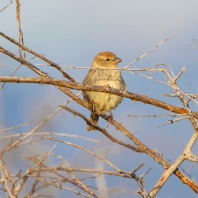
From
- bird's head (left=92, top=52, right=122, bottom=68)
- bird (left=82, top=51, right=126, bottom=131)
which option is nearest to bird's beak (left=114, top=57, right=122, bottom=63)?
bird's head (left=92, top=52, right=122, bottom=68)

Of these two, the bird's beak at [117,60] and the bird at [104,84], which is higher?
the bird's beak at [117,60]

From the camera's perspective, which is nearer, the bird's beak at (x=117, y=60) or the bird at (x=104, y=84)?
the bird at (x=104, y=84)

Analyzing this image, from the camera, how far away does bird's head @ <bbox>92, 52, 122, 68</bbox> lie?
7820mm

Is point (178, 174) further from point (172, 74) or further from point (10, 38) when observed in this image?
point (10, 38)

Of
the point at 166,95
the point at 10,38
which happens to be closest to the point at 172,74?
the point at 166,95

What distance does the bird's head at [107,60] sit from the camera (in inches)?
308

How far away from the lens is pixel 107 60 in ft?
26.0

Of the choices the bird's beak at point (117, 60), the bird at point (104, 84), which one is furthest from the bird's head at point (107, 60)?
the bird at point (104, 84)

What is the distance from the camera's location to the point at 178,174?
397cm

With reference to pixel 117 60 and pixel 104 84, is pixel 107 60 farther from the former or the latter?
pixel 104 84

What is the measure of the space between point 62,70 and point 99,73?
103 inches

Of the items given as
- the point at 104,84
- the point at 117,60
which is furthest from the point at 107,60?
the point at 104,84

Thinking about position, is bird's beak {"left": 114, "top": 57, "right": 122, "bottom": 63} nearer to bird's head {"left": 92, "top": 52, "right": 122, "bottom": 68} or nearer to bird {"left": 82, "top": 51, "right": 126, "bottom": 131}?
bird's head {"left": 92, "top": 52, "right": 122, "bottom": 68}

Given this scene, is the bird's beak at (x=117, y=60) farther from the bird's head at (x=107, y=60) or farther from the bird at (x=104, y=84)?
the bird at (x=104, y=84)
